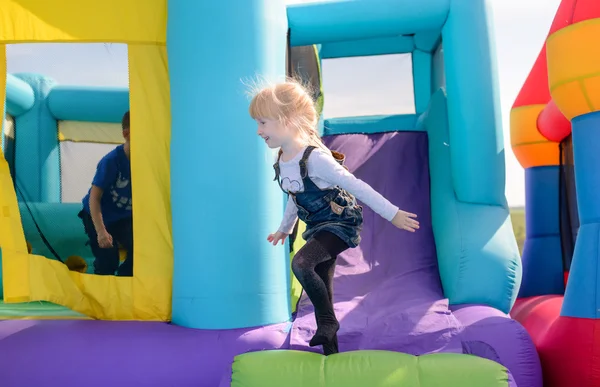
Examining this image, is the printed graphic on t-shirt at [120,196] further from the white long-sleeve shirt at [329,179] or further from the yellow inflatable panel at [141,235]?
the white long-sleeve shirt at [329,179]

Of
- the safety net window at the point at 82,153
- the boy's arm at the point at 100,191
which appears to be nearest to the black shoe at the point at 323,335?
the boy's arm at the point at 100,191

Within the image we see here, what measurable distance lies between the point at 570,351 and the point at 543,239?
4.41 ft

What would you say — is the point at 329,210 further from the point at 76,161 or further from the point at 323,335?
the point at 76,161

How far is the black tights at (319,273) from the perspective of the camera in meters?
1.95

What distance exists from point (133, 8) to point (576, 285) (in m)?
2.02

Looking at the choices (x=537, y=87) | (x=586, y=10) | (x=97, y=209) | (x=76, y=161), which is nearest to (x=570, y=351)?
(x=586, y=10)

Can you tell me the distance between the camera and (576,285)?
2.28 metres

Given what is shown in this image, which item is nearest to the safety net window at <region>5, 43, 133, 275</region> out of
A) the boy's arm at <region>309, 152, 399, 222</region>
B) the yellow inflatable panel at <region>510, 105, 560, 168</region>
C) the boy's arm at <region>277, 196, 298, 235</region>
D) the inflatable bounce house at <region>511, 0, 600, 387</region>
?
the boy's arm at <region>277, 196, 298, 235</region>

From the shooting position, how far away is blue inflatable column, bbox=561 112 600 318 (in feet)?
7.29

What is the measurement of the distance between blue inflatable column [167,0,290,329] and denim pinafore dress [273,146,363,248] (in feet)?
1.15

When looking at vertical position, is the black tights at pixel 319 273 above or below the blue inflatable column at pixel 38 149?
below

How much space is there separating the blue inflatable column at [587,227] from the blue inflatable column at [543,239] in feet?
3.71

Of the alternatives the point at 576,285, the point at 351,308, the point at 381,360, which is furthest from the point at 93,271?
the point at 576,285

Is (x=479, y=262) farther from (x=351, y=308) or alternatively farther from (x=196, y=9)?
(x=196, y=9)
